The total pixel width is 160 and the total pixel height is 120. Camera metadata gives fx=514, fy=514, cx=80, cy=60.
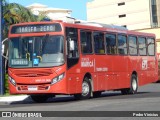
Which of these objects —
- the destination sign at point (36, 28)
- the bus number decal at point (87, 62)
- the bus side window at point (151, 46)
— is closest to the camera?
the destination sign at point (36, 28)

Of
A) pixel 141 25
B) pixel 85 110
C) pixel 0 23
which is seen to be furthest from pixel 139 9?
pixel 85 110

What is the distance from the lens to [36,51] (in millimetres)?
20312

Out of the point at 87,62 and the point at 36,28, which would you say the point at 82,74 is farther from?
the point at 36,28

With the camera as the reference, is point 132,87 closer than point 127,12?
Yes

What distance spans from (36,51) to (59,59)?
103 centimetres

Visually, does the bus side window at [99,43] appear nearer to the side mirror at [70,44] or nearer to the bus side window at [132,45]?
the side mirror at [70,44]

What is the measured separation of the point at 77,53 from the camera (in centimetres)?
2086

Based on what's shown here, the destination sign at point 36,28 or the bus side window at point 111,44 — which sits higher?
the destination sign at point 36,28

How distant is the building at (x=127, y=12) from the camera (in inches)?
4067

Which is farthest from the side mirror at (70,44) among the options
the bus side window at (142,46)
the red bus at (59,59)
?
the bus side window at (142,46)

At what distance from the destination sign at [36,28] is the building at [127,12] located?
8212 cm

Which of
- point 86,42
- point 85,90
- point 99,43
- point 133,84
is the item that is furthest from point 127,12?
point 85,90

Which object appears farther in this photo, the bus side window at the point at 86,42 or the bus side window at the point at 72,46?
the bus side window at the point at 86,42

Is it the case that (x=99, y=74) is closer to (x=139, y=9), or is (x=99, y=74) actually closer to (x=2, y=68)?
(x=2, y=68)
